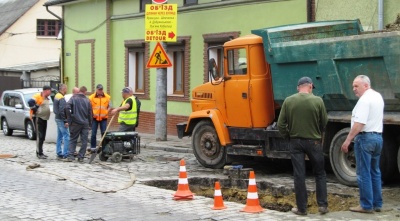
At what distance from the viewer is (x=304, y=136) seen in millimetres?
8883

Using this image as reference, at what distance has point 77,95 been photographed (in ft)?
50.1

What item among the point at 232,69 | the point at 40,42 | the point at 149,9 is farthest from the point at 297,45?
the point at 40,42

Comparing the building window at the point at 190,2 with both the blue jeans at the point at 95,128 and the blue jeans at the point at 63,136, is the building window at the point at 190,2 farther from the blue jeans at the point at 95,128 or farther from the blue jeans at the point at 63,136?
the blue jeans at the point at 63,136

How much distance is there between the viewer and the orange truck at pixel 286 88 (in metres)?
10.9

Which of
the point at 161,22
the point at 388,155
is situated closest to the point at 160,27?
the point at 161,22

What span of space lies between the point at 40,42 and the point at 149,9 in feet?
93.8

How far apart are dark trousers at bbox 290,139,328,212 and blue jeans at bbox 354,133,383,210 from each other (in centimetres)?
51

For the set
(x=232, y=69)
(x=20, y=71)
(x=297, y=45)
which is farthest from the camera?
(x=20, y=71)

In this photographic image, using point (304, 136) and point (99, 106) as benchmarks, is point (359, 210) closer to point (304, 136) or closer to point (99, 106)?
point (304, 136)

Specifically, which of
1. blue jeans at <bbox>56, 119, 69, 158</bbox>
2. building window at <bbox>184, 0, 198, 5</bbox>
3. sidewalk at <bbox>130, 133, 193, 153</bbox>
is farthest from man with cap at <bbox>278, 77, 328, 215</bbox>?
building window at <bbox>184, 0, 198, 5</bbox>

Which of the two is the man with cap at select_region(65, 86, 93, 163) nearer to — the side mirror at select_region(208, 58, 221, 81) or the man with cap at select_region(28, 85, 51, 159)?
the man with cap at select_region(28, 85, 51, 159)

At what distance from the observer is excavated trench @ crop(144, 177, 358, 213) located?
32.6 feet

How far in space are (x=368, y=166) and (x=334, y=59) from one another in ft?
9.82

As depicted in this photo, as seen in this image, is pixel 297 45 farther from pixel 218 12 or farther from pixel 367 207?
pixel 218 12
